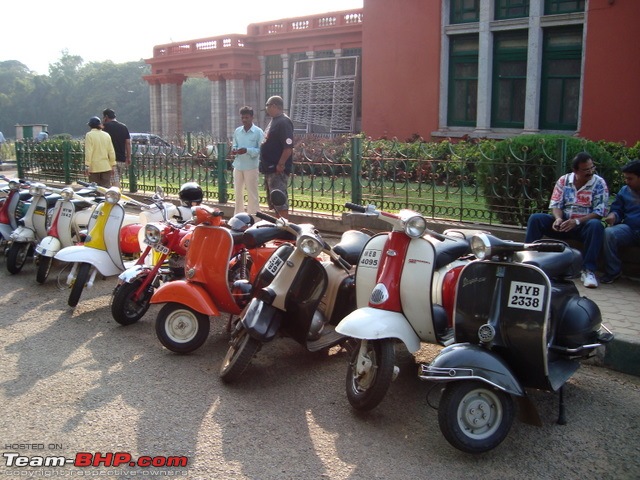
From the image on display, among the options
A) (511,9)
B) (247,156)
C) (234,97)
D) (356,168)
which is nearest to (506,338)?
(356,168)

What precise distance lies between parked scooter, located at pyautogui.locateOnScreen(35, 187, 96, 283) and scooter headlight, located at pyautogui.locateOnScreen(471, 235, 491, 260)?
4.60 m

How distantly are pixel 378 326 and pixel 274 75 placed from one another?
84.1 feet

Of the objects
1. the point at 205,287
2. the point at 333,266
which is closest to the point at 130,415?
the point at 205,287

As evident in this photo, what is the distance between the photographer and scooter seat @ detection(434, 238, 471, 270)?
4418 mm

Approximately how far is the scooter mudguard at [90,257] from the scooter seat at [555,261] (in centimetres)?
376

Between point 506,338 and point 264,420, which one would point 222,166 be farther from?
point 506,338

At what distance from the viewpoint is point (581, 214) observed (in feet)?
20.3

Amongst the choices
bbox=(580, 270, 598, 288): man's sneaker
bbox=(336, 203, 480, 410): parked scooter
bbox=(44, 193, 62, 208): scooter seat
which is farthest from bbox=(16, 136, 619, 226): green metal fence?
bbox=(44, 193, 62, 208): scooter seat

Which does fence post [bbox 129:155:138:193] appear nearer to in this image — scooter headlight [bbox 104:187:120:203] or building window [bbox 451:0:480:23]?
scooter headlight [bbox 104:187:120:203]

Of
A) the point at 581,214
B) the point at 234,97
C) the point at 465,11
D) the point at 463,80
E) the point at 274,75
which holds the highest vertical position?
the point at 465,11

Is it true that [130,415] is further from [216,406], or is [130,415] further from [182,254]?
[182,254]

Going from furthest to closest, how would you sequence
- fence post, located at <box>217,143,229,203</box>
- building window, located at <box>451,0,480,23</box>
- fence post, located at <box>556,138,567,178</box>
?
building window, located at <box>451,0,480,23</box> < fence post, located at <box>217,143,229,203</box> < fence post, located at <box>556,138,567,178</box>

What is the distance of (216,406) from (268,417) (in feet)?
1.16

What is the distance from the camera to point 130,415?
389 centimetres
